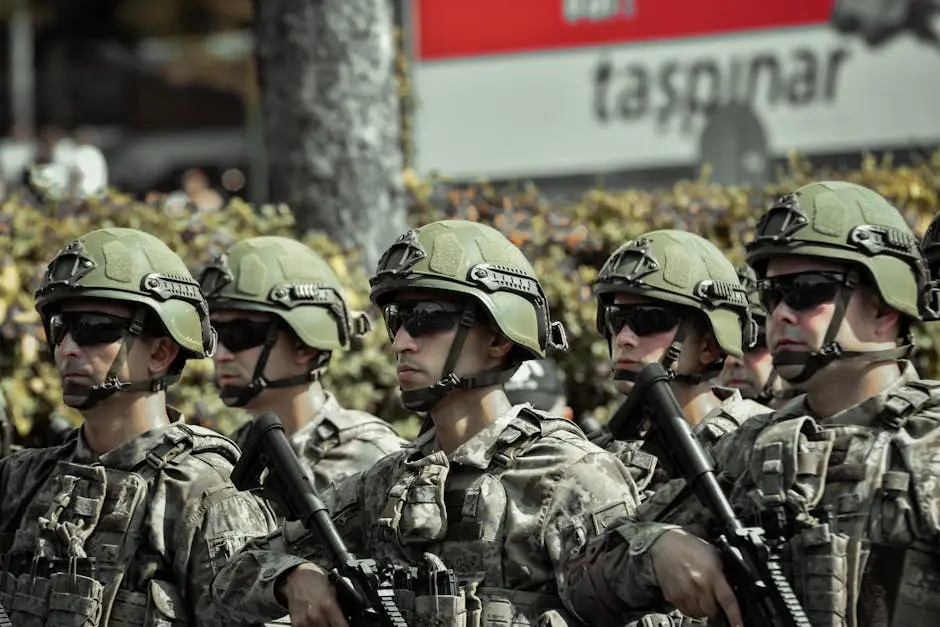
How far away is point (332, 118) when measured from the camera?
38.4 feet

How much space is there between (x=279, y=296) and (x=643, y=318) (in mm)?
1838

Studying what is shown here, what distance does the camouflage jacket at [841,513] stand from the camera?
5.65 m

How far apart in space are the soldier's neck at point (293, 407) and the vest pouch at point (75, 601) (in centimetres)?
209

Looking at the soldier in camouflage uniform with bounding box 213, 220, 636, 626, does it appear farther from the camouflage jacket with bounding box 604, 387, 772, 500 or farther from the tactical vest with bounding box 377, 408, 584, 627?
the camouflage jacket with bounding box 604, 387, 772, 500

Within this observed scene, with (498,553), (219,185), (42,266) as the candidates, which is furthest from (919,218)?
(219,185)

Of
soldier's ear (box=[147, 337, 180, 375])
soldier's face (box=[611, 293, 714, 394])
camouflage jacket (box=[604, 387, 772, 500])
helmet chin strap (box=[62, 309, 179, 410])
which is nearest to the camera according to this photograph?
helmet chin strap (box=[62, 309, 179, 410])

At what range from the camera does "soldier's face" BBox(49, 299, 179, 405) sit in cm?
708

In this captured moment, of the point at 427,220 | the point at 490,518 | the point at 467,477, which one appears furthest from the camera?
the point at 427,220

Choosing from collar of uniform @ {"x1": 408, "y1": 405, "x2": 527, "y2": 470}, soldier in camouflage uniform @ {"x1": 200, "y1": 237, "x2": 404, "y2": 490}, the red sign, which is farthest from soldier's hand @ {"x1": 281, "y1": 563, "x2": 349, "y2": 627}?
the red sign

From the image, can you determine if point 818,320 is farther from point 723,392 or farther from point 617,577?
point 723,392

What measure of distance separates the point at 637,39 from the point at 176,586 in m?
9.45

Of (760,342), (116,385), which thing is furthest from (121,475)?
(760,342)

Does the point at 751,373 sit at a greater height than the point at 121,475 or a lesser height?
lesser

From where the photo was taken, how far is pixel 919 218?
1114 centimetres
